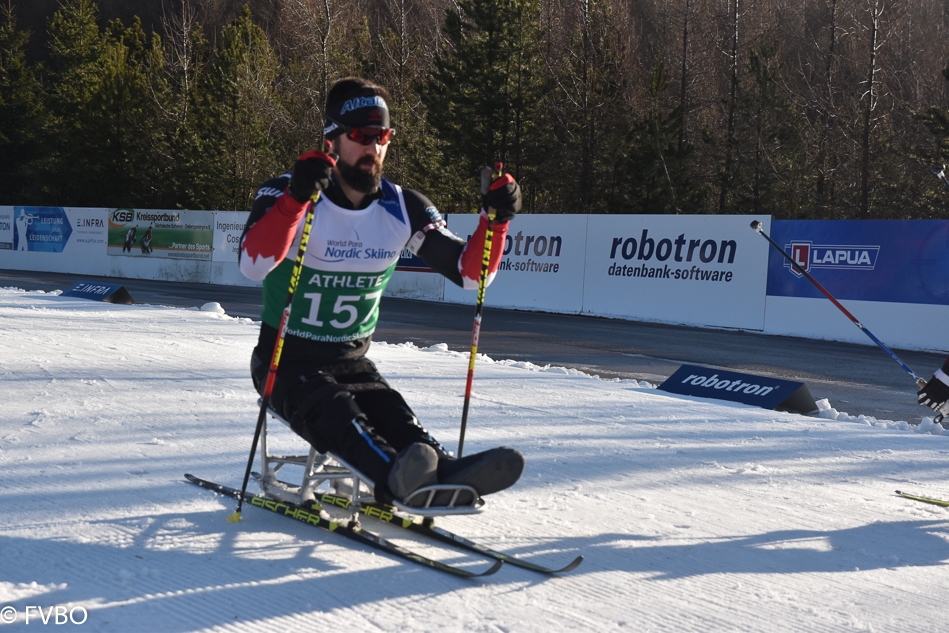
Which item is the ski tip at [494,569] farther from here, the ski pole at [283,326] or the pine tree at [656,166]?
the pine tree at [656,166]

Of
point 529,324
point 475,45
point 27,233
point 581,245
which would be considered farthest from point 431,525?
point 27,233

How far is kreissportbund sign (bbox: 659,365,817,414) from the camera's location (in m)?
7.86

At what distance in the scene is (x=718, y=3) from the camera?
4678 cm

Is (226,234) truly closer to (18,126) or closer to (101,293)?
(101,293)

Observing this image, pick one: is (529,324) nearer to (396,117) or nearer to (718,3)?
(396,117)

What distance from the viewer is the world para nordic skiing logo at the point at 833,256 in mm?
15477

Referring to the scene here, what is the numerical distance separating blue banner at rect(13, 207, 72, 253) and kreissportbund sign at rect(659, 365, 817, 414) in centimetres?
2779

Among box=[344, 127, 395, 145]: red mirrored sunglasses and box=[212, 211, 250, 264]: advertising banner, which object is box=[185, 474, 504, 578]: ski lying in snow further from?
box=[212, 211, 250, 264]: advertising banner

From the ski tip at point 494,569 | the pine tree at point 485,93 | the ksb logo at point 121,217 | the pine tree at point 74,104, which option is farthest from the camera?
the pine tree at point 74,104

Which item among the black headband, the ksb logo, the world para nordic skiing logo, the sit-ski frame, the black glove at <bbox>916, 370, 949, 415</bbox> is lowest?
the sit-ski frame

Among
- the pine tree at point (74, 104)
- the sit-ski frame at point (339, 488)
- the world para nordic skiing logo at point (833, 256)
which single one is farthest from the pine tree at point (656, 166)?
the pine tree at point (74, 104)

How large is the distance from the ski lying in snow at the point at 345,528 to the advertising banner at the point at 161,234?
24.8 metres

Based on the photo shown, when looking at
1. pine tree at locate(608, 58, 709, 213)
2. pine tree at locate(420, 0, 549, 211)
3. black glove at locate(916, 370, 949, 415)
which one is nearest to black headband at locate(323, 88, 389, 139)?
black glove at locate(916, 370, 949, 415)

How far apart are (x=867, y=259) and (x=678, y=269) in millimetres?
3587
